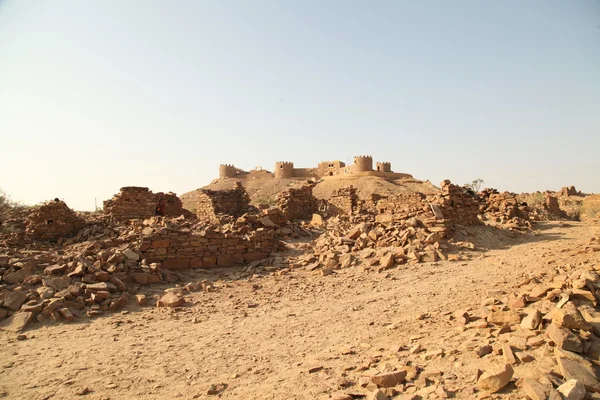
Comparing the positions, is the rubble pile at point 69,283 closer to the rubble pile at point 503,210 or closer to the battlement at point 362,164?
the rubble pile at point 503,210

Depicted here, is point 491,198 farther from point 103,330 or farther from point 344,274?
point 103,330

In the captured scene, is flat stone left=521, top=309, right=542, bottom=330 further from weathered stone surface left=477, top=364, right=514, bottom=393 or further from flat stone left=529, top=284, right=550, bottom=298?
weathered stone surface left=477, top=364, right=514, bottom=393

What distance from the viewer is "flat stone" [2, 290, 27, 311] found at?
628cm

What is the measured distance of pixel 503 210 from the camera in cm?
1639

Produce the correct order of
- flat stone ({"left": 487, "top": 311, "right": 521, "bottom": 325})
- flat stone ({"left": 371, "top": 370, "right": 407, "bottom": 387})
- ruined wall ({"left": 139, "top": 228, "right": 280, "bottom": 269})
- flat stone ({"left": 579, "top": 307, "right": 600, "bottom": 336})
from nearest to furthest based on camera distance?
flat stone ({"left": 371, "top": 370, "right": 407, "bottom": 387})
flat stone ({"left": 579, "top": 307, "right": 600, "bottom": 336})
flat stone ({"left": 487, "top": 311, "right": 521, "bottom": 325})
ruined wall ({"left": 139, "top": 228, "right": 280, "bottom": 269})

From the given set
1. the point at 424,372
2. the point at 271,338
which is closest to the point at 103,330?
the point at 271,338

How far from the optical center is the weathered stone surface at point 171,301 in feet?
23.0

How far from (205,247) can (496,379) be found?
8.12 m

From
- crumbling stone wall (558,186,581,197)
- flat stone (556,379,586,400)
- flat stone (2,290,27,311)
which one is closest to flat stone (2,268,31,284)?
Answer: flat stone (2,290,27,311)

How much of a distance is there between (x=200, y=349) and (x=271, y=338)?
3.20ft

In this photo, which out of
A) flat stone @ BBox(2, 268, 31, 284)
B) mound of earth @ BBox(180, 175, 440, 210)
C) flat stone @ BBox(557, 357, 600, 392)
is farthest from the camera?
mound of earth @ BBox(180, 175, 440, 210)

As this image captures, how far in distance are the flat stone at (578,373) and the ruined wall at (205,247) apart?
8288mm

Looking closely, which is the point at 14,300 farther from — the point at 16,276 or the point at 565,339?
the point at 565,339

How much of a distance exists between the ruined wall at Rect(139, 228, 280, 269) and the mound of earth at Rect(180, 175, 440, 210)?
1111 inches
